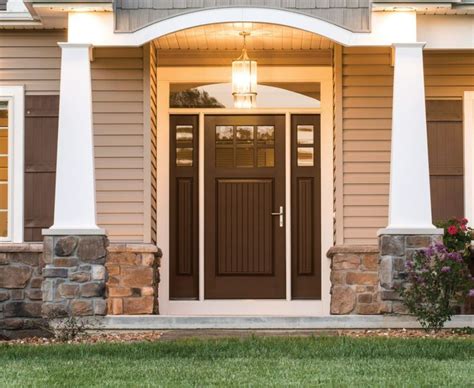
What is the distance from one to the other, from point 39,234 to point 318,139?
3203mm

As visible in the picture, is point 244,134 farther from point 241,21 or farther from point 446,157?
point 446,157

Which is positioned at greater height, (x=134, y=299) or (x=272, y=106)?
(x=272, y=106)

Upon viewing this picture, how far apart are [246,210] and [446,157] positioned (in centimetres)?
225

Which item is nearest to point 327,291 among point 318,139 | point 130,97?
point 318,139

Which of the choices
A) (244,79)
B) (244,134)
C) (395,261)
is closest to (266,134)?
(244,134)

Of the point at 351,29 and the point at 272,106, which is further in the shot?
the point at 272,106

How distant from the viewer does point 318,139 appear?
1284 centimetres

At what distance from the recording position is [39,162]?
488 inches

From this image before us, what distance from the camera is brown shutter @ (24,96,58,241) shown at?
40.5 feet

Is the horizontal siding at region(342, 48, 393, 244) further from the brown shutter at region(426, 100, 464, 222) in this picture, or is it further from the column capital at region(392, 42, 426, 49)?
the column capital at region(392, 42, 426, 49)

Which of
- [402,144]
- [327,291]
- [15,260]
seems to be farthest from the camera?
[327,291]

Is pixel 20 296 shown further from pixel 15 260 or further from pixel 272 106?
pixel 272 106

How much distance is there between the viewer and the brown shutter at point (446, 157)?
12.3 meters

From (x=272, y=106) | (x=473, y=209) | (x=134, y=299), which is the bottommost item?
(x=134, y=299)
